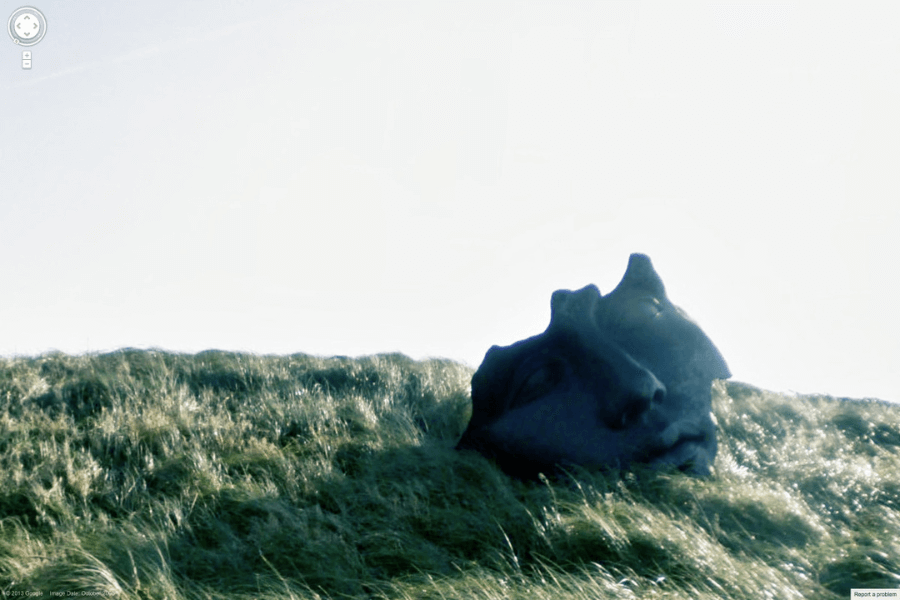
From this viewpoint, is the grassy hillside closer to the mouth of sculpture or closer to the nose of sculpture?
the mouth of sculpture

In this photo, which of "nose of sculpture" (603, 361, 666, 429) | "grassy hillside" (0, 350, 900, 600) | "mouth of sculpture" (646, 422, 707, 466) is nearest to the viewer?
"grassy hillside" (0, 350, 900, 600)

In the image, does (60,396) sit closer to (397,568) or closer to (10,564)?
(10,564)

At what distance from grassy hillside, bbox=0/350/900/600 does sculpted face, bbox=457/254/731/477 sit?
34cm

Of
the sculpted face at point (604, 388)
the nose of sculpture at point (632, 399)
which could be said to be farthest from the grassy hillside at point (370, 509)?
the nose of sculpture at point (632, 399)

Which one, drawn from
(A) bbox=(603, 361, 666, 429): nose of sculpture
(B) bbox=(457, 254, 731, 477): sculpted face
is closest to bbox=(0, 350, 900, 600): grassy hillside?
(B) bbox=(457, 254, 731, 477): sculpted face

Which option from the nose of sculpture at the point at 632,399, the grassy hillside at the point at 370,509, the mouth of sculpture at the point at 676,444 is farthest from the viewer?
the mouth of sculpture at the point at 676,444

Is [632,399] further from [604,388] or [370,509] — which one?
[370,509]

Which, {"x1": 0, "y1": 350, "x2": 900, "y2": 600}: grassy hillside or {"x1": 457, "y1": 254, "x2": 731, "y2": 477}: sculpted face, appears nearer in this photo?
{"x1": 0, "y1": 350, "x2": 900, "y2": 600}: grassy hillside

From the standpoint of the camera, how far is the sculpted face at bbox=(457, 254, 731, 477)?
5.63m

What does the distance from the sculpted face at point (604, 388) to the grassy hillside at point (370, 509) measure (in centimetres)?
34

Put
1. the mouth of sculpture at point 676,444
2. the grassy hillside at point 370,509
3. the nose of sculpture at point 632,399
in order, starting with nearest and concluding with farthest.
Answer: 1. the grassy hillside at point 370,509
2. the nose of sculpture at point 632,399
3. the mouth of sculpture at point 676,444

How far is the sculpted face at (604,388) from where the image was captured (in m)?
5.63

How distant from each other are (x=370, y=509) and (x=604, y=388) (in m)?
2.18

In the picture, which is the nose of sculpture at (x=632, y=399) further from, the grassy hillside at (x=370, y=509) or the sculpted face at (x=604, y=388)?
the grassy hillside at (x=370, y=509)
